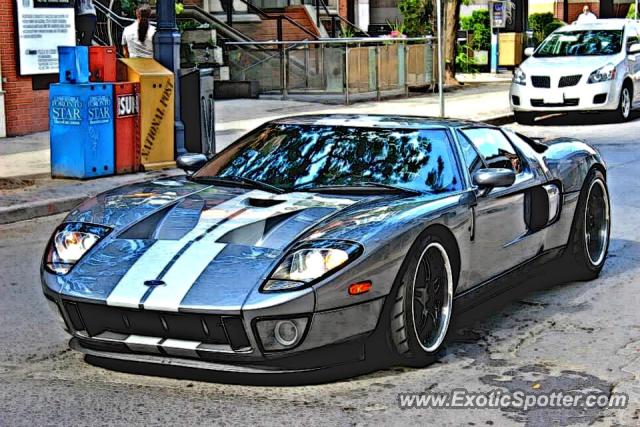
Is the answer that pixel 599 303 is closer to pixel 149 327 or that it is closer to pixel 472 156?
pixel 472 156

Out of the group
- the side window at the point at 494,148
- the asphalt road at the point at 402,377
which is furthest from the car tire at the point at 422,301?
the side window at the point at 494,148

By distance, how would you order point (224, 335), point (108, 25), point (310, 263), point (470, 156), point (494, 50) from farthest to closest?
point (494, 50) → point (108, 25) → point (470, 156) → point (310, 263) → point (224, 335)

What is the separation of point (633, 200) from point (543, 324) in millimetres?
5135

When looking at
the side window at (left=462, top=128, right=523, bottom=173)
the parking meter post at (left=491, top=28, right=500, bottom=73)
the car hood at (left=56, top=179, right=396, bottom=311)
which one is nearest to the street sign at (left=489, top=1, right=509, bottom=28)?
the parking meter post at (left=491, top=28, right=500, bottom=73)

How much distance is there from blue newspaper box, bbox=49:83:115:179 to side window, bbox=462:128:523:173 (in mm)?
6599

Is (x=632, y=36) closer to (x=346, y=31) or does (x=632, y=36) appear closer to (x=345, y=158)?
(x=346, y=31)

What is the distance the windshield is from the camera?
21.4 meters

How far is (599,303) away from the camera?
7395mm

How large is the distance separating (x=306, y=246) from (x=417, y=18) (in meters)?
26.1

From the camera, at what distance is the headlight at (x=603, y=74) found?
20.6 meters

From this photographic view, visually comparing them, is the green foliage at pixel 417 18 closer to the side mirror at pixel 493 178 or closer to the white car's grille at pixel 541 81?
the white car's grille at pixel 541 81

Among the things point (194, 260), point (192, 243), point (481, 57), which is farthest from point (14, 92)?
point (481, 57)

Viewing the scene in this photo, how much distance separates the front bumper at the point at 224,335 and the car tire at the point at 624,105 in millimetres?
16366

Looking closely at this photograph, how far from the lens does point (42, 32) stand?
17.8m
